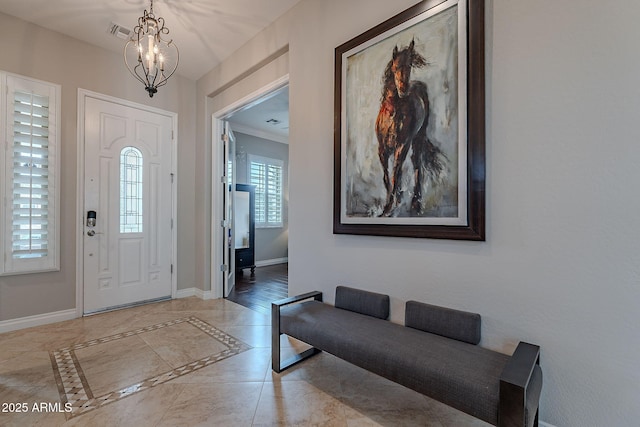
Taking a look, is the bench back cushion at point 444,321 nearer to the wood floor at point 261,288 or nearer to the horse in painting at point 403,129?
the horse in painting at point 403,129

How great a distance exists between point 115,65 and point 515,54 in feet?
13.5

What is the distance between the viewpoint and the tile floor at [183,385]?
5.13ft

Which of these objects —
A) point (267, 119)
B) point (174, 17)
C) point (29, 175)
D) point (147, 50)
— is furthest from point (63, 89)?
point (267, 119)

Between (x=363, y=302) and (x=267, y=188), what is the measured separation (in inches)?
185

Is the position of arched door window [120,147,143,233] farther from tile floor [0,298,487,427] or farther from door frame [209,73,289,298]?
tile floor [0,298,487,427]

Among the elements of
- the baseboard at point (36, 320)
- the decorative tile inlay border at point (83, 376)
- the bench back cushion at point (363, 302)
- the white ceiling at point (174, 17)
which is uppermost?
the white ceiling at point (174, 17)

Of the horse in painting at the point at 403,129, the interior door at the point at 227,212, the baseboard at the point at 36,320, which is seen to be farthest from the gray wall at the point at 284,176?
the horse in painting at the point at 403,129

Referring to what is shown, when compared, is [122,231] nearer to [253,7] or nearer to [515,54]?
[253,7]

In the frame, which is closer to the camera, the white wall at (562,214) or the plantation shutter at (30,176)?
the white wall at (562,214)

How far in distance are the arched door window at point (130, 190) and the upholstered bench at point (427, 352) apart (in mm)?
2531

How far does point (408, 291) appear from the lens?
75.2 inches

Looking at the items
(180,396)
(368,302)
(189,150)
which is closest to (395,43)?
(368,302)

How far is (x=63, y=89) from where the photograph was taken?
10.0 ft

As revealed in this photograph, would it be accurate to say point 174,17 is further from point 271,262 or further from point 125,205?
point 271,262
